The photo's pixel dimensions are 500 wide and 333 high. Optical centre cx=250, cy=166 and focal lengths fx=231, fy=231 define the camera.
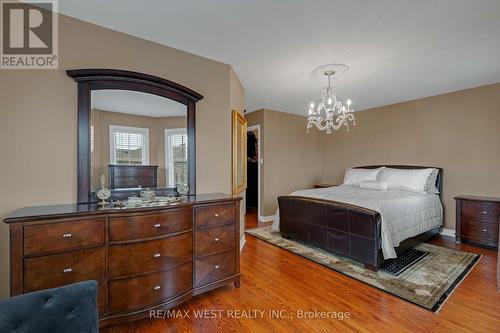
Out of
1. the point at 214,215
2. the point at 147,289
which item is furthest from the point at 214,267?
the point at 147,289

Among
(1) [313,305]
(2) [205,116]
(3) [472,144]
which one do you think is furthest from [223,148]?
(3) [472,144]

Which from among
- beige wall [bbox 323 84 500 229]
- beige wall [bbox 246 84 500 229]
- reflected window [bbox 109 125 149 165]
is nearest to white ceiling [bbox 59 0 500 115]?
beige wall [bbox 323 84 500 229]

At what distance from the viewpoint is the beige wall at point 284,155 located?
488 cm

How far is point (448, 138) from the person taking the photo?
386cm

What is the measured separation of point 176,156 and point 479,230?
4.27 m

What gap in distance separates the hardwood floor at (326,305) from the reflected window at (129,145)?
1.32 meters

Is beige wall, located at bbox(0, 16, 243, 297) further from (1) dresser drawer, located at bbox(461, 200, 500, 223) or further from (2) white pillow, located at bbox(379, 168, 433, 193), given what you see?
(1) dresser drawer, located at bbox(461, 200, 500, 223)

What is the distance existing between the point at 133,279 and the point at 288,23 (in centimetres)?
235

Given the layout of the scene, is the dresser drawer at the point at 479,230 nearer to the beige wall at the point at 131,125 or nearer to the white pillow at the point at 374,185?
the white pillow at the point at 374,185

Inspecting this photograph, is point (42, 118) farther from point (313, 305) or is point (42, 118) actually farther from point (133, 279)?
point (313, 305)

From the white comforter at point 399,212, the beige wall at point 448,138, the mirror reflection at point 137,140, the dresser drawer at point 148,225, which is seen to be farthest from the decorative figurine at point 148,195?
the beige wall at point 448,138

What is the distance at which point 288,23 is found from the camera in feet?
6.37

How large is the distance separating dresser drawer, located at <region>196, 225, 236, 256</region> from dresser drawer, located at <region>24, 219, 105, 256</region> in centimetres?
74

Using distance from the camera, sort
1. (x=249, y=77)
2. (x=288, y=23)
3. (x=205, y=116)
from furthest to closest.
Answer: (x=249, y=77) < (x=205, y=116) < (x=288, y=23)
